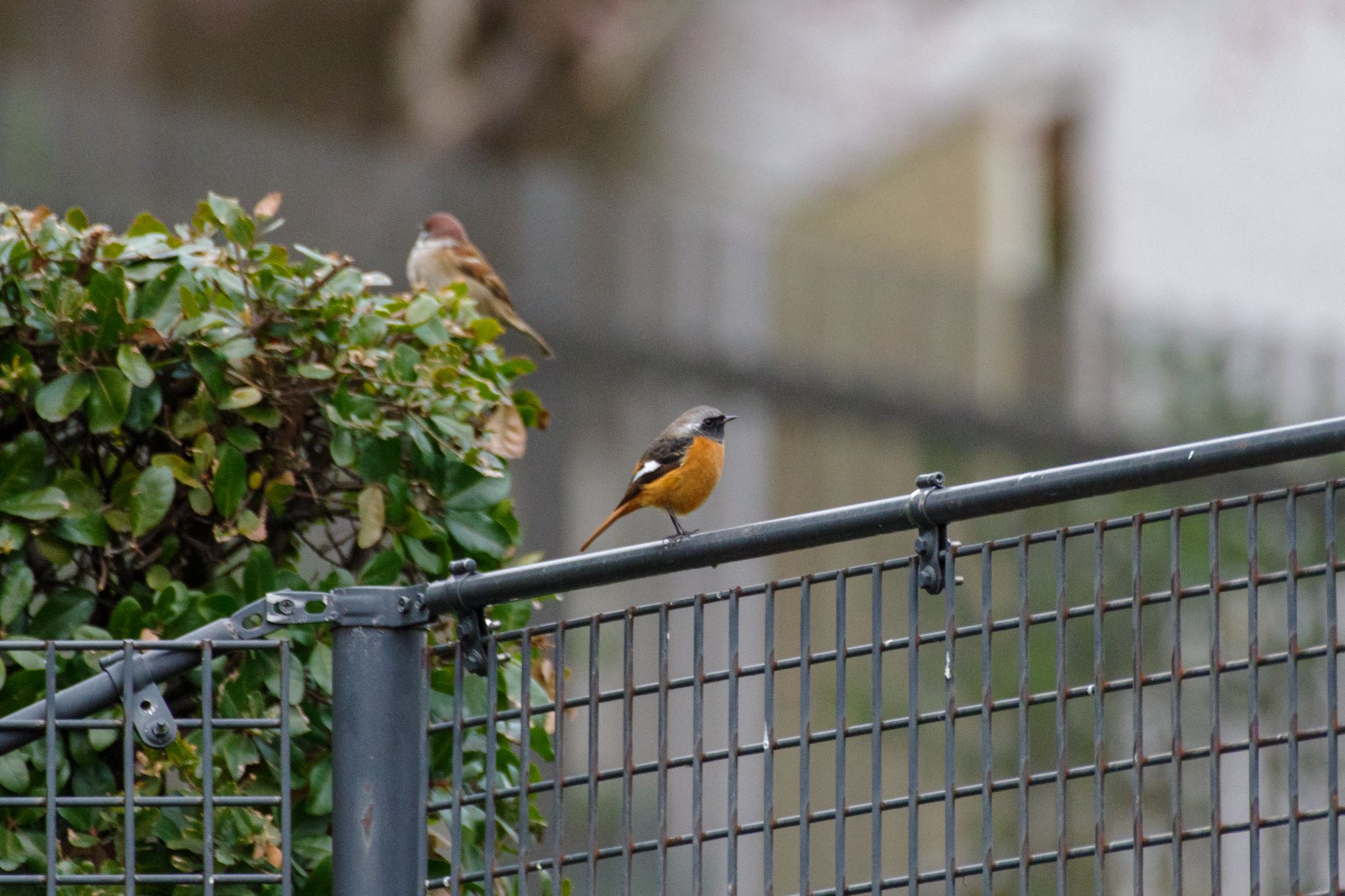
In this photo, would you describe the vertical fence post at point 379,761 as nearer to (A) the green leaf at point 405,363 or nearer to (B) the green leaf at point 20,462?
(A) the green leaf at point 405,363

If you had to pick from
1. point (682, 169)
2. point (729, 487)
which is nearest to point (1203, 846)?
point (729, 487)

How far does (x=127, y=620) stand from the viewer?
10.00 ft

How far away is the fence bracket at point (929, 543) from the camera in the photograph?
253 cm

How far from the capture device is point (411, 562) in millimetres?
3240

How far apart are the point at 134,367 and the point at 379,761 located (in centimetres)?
79

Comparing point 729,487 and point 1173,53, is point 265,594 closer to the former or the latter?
point 729,487

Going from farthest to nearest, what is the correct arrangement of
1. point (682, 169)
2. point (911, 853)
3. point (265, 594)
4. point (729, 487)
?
point (682, 169) → point (729, 487) → point (265, 594) → point (911, 853)

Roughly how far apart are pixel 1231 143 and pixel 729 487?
225 inches

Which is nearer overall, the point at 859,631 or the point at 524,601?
the point at 524,601

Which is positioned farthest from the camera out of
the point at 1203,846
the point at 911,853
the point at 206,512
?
the point at 1203,846

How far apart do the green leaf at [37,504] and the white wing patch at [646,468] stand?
4.71 feet

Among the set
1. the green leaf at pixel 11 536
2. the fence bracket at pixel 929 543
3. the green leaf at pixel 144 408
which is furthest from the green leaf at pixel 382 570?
the fence bracket at pixel 929 543

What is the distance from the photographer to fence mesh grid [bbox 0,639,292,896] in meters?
2.76

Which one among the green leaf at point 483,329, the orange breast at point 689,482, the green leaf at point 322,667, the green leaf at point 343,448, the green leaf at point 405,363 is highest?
the green leaf at point 483,329
